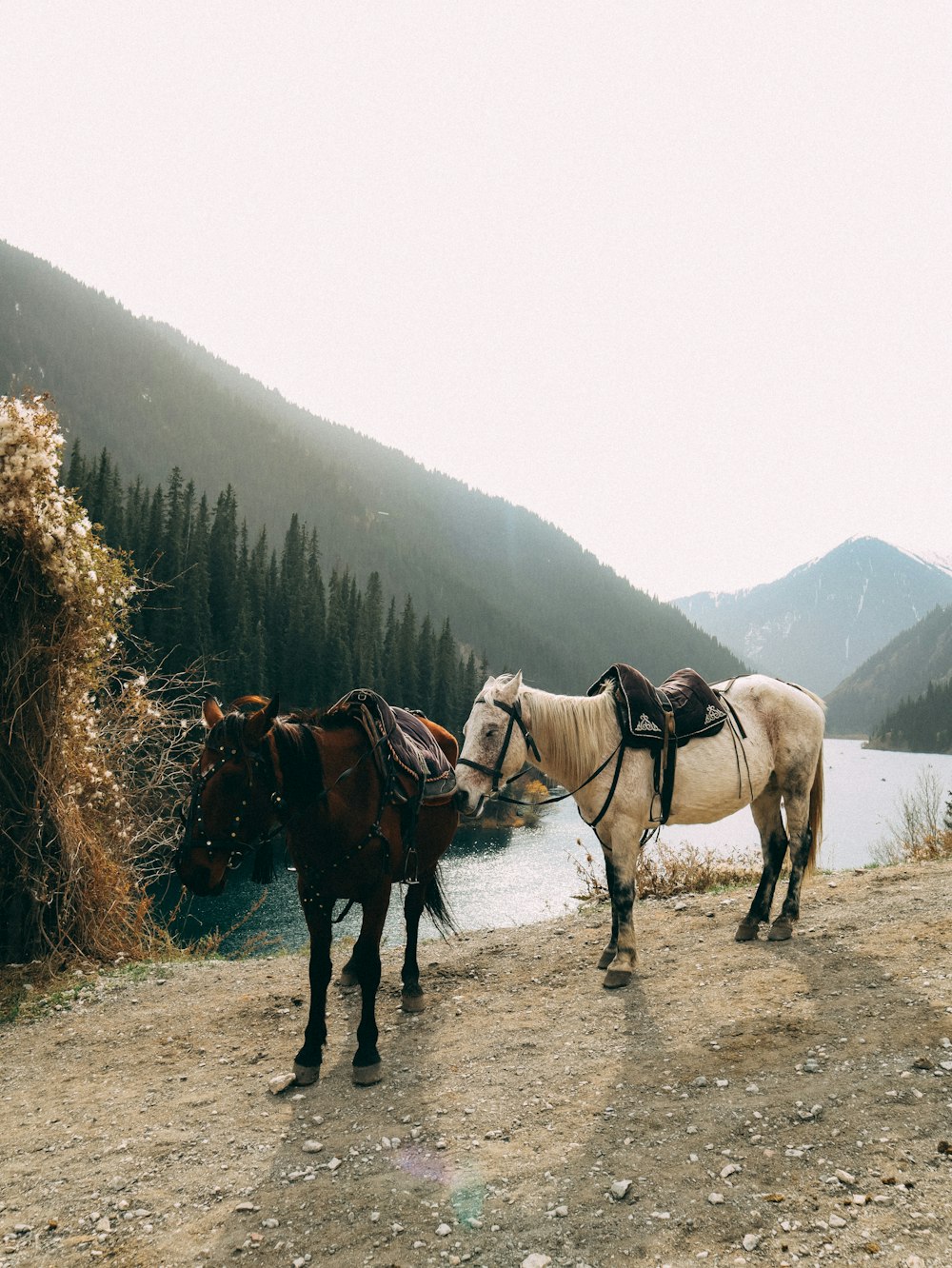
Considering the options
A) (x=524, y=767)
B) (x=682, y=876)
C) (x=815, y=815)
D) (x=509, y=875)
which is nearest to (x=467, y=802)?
(x=524, y=767)

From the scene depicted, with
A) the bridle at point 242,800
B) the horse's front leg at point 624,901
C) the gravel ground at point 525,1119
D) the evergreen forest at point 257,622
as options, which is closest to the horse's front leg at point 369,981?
the gravel ground at point 525,1119

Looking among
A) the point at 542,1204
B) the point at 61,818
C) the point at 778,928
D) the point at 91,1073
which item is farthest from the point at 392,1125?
the point at 61,818

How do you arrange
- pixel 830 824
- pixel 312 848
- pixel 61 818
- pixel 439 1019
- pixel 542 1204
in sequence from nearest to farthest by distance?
pixel 542 1204 < pixel 312 848 < pixel 439 1019 < pixel 61 818 < pixel 830 824

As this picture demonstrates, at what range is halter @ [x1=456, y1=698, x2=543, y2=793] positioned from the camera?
526 cm

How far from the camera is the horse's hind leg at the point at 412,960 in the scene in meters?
5.58

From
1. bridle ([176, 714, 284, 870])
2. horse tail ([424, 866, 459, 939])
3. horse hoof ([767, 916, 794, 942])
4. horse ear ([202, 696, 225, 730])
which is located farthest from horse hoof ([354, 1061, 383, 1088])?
horse hoof ([767, 916, 794, 942])

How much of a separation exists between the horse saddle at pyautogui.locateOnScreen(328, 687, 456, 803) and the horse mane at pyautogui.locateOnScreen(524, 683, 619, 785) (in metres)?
0.80

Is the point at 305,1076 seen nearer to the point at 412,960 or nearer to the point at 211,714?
the point at 412,960

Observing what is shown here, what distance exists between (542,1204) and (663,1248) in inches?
22.5

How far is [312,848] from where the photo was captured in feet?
14.3

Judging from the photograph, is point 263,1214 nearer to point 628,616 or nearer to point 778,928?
point 778,928

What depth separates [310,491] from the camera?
154125 millimetres

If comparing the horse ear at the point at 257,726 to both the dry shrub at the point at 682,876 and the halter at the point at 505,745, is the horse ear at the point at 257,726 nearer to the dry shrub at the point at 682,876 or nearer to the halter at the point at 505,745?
the halter at the point at 505,745

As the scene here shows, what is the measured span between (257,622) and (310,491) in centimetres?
10306
